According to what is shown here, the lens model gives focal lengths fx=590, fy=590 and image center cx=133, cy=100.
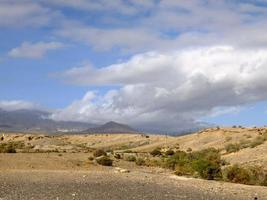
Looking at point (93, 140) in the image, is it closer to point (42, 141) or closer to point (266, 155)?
point (42, 141)

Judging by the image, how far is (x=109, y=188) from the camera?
3097cm

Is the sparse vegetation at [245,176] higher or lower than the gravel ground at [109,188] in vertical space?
higher

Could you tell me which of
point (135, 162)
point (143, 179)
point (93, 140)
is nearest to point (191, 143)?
point (135, 162)

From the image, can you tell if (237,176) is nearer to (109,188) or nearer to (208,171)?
(208,171)

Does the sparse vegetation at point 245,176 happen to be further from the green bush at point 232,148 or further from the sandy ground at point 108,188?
the green bush at point 232,148

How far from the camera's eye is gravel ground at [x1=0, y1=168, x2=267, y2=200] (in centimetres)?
2723

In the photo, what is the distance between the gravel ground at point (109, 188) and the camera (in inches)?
1072

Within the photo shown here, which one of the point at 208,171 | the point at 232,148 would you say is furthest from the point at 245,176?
the point at 232,148

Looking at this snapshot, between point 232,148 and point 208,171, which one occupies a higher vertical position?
point 232,148

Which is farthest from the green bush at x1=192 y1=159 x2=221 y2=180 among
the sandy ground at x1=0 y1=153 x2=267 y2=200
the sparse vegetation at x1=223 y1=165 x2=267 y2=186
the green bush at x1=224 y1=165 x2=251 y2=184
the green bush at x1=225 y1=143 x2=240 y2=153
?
the green bush at x1=225 y1=143 x2=240 y2=153

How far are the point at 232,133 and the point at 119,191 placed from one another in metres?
76.3

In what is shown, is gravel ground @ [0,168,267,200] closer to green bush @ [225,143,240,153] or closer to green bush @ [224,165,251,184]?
green bush @ [224,165,251,184]

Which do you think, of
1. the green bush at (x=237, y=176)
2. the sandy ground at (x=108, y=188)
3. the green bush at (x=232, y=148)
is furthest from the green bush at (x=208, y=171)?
the green bush at (x=232, y=148)

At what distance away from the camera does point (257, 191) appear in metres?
34.0
